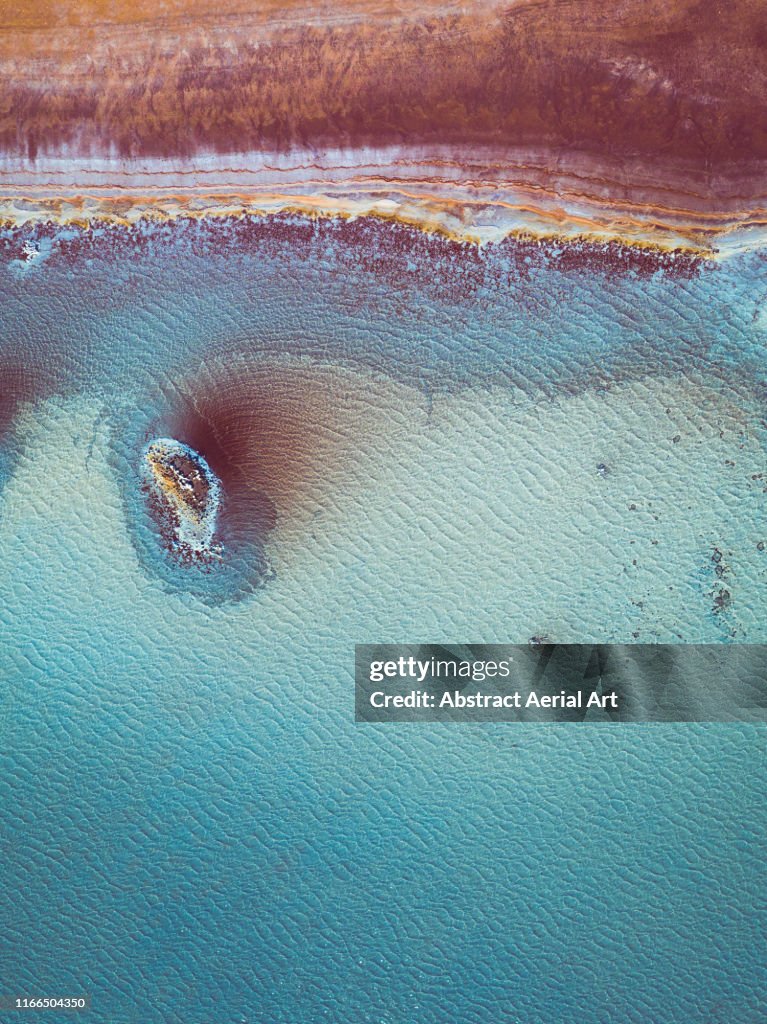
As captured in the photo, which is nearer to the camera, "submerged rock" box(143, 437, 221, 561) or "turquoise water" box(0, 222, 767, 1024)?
"turquoise water" box(0, 222, 767, 1024)

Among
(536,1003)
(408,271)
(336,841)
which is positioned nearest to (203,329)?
(408,271)

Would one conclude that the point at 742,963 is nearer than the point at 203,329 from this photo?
Yes

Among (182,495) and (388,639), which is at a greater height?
(182,495)

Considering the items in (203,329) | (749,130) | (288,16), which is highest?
(288,16)

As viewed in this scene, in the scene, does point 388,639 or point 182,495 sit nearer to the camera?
point 388,639

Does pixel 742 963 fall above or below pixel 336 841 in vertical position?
below

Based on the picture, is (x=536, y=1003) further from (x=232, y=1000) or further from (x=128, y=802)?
(x=128, y=802)

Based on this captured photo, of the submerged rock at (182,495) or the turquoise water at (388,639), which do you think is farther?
the submerged rock at (182,495)
